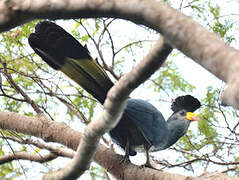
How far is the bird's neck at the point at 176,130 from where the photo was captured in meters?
4.27

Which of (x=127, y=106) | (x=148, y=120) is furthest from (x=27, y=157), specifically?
(x=148, y=120)

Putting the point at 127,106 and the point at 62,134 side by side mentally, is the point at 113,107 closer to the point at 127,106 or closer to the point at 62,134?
the point at 62,134

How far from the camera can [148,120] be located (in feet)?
12.6

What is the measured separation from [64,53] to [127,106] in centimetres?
113

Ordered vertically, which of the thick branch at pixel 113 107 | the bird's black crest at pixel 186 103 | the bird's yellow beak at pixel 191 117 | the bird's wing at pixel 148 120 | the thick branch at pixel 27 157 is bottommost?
the thick branch at pixel 113 107

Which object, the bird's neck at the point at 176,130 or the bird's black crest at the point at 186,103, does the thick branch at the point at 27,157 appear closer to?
the bird's neck at the point at 176,130

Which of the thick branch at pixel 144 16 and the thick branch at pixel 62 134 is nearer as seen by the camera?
the thick branch at pixel 144 16

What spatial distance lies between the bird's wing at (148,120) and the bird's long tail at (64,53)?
806mm

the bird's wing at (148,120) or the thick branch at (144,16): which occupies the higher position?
the bird's wing at (148,120)

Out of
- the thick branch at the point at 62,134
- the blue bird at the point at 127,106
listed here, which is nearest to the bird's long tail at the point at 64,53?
the blue bird at the point at 127,106

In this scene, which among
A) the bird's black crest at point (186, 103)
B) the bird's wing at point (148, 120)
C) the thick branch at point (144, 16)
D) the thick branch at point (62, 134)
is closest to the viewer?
the thick branch at point (144, 16)

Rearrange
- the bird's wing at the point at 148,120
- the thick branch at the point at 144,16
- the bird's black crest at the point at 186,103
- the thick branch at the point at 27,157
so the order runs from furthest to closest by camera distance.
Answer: the bird's black crest at the point at 186,103 < the bird's wing at the point at 148,120 < the thick branch at the point at 27,157 < the thick branch at the point at 144,16

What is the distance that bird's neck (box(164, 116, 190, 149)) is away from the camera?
4267mm

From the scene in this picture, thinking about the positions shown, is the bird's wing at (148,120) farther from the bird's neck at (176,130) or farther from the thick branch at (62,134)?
the thick branch at (62,134)
